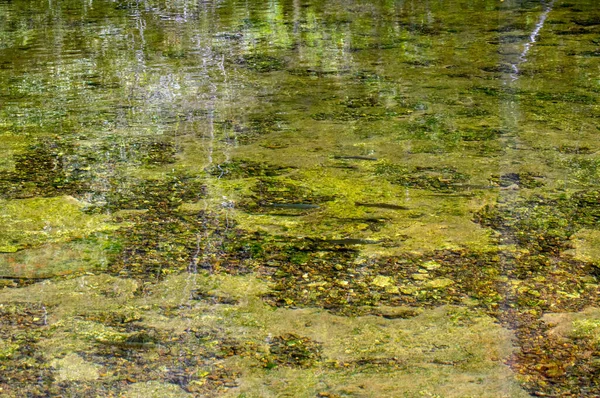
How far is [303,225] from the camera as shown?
9.32ft

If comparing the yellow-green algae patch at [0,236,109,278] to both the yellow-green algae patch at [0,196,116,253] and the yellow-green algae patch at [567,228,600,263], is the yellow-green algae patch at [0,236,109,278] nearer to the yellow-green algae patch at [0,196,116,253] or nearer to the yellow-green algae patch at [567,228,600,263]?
the yellow-green algae patch at [0,196,116,253]

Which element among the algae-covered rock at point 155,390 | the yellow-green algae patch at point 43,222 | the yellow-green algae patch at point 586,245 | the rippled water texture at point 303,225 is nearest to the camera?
the algae-covered rock at point 155,390

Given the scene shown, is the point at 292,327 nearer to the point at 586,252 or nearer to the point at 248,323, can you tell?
the point at 248,323

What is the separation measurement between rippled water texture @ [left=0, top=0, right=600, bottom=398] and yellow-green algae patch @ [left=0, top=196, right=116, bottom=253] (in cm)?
1

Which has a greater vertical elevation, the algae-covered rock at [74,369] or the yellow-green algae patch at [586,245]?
the yellow-green algae patch at [586,245]

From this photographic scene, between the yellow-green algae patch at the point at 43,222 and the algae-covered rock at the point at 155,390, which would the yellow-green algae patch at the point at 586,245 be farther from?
the yellow-green algae patch at the point at 43,222

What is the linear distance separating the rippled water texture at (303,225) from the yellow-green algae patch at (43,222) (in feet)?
0.03

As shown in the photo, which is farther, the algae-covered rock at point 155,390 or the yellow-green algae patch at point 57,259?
the yellow-green algae patch at point 57,259

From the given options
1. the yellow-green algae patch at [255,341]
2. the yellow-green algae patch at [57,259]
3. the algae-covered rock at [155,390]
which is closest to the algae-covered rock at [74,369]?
the yellow-green algae patch at [255,341]

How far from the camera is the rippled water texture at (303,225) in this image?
201 centimetres

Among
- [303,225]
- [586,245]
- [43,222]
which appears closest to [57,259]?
[43,222]

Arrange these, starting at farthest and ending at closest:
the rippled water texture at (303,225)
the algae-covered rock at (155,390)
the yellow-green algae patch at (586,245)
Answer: the yellow-green algae patch at (586,245) → the rippled water texture at (303,225) → the algae-covered rock at (155,390)

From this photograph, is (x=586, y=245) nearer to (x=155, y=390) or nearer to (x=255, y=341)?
(x=255, y=341)

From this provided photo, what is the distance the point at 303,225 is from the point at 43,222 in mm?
972
